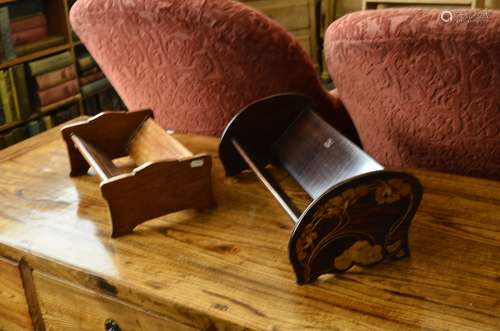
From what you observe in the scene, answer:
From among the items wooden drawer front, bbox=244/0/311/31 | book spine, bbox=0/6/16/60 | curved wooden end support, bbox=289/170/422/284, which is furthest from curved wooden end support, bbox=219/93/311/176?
wooden drawer front, bbox=244/0/311/31

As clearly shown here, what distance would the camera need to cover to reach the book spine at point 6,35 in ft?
8.42

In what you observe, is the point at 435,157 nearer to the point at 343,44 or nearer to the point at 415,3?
the point at 343,44

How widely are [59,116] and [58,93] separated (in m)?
0.13

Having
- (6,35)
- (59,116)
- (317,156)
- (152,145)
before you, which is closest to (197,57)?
(152,145)

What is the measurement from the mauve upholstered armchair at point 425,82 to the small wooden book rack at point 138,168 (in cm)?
33

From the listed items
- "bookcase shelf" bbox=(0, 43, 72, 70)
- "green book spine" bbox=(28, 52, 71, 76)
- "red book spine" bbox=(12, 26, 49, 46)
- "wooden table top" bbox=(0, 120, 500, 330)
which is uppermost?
"wooden table top" bbox=(0, 120, 500, 330)

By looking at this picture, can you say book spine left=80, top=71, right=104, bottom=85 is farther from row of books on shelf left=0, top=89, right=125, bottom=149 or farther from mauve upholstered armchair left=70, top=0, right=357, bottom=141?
mauve upholstered armchair left=70, top=0, right=357, bottom=141

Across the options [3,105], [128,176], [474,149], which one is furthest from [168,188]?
[3,105]

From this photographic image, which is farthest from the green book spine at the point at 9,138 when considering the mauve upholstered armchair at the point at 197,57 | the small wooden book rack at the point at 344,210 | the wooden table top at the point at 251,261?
the small wooden book rack at the point at 344,210

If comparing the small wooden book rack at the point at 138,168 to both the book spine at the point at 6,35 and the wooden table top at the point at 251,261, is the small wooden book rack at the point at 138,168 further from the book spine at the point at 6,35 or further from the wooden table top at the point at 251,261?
the book spine at the point at 6,35

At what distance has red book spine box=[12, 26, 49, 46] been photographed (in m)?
2.70

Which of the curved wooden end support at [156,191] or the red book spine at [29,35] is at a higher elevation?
the curved wooden end support at [156,191]

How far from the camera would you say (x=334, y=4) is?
13.0 ft

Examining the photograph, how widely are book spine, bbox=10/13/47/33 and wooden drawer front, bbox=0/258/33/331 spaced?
6.14 feet
